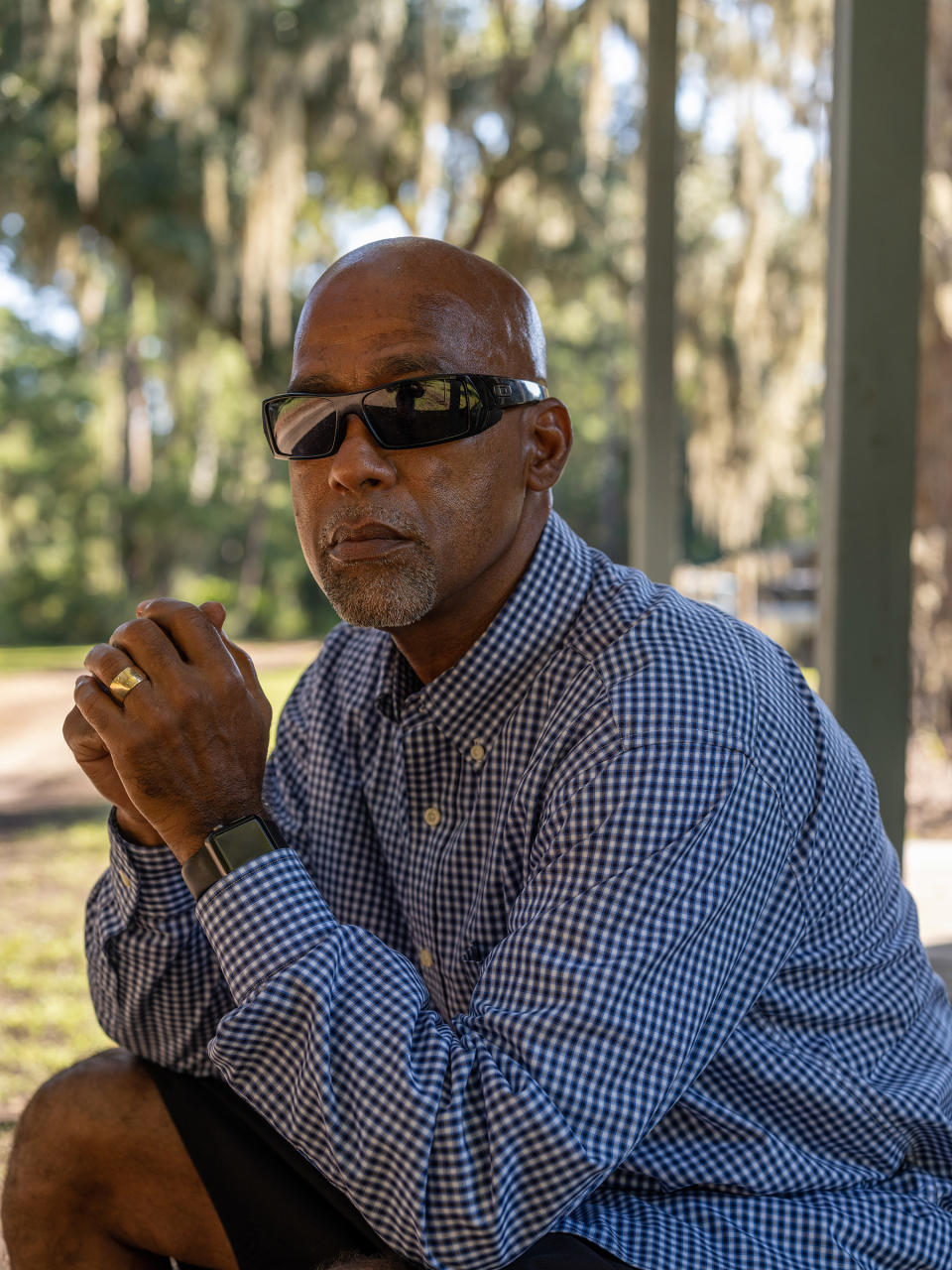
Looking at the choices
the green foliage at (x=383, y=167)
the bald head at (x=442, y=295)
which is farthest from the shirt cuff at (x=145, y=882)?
the green foliage at (x=383, y=167)

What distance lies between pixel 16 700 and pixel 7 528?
8.66m

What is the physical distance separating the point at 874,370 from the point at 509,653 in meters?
1.02

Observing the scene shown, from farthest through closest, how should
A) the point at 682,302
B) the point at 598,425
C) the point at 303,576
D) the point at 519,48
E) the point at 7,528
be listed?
the point at 598,425 → the point at 303,576 → the point at 7,528 → the point at 682,302 → the point at 519,48

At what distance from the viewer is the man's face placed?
4.56ft

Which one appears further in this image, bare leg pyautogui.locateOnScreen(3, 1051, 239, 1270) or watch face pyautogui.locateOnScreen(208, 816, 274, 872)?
bare leg pyautogui.locateOnScreen(3, 1051, 239, 1270)

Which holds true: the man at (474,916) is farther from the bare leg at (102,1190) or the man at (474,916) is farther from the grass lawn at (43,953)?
the grass lawn at (43,953)

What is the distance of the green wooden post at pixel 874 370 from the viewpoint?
2.00m

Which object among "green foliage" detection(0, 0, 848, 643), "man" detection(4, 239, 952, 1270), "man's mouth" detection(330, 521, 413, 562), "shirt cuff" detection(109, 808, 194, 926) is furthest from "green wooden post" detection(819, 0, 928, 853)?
"green foliage" detection(0, 0, 848, 643)

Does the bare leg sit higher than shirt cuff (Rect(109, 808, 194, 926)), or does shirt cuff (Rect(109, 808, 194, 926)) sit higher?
shirt cuff (Rect(109, 808, 194, 926))

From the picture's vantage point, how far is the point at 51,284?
9820 mm

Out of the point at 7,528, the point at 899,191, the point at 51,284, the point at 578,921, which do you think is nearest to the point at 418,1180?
the point at 578,921

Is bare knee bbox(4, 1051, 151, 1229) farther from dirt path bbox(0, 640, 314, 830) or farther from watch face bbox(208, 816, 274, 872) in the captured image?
dirt path bbox(0, 640, 314, 830)

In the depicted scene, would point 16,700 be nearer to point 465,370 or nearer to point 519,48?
point 519,48

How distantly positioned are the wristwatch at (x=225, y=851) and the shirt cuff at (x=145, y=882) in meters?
0.27
